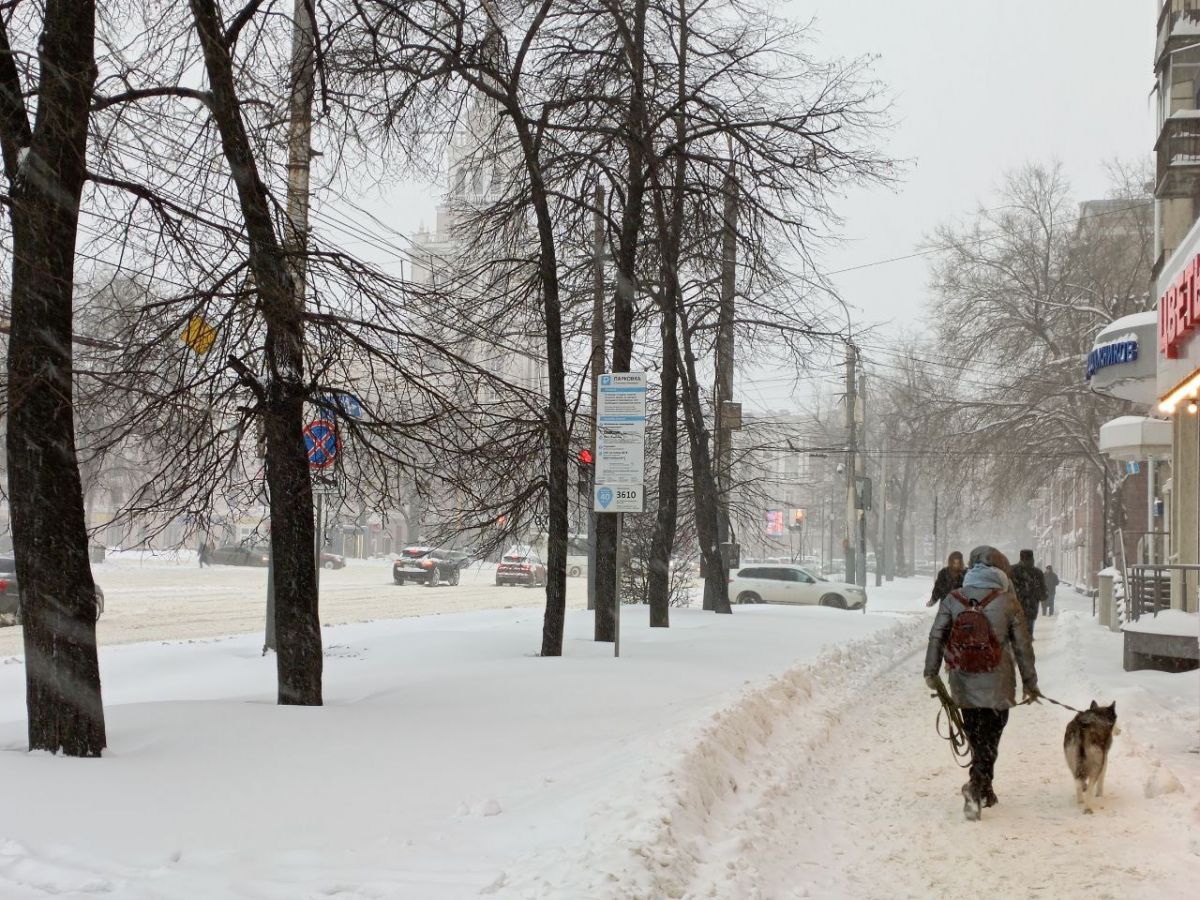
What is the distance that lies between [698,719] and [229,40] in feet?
19.2

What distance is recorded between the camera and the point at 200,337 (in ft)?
25.0

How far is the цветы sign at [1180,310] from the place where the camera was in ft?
41.9

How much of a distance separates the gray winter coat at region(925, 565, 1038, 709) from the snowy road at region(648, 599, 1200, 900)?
0.74 m

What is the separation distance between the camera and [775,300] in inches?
794

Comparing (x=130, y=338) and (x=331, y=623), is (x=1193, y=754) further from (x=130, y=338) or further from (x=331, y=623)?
(x=331, y=623)

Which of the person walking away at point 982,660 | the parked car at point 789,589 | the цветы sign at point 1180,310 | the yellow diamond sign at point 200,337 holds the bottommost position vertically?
the parked car at point 789,589

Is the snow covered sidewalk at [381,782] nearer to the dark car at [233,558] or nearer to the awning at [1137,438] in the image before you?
the awning at [1137,438]

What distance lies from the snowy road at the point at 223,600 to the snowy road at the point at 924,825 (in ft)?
42.4

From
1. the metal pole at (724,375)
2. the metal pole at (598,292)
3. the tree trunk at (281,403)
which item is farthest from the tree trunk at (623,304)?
the tree trunk at (281,403)

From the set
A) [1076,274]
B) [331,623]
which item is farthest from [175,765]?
[1076,274]

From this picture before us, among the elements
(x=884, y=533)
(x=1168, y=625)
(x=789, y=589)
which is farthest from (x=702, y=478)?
(x=884, y=533)

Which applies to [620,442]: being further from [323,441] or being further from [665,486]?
[665,486]

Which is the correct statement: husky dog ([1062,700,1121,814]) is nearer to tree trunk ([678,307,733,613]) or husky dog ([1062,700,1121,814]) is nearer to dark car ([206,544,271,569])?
tree trunk ([678,307,733,613])

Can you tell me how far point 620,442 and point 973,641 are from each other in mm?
5759
